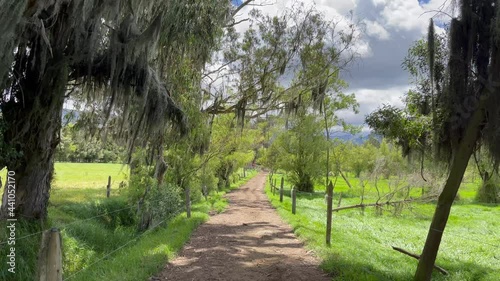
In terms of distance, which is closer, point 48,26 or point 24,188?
point 48,26

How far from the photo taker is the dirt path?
6.54m

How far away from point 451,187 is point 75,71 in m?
6.38

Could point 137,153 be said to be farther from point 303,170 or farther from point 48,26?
point 303,170

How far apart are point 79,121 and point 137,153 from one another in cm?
345

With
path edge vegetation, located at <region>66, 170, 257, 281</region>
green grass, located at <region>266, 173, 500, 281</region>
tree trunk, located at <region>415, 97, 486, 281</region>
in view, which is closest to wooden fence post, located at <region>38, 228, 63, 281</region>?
path edge vegetation, located at <region>66, 170, 257, 281</region>

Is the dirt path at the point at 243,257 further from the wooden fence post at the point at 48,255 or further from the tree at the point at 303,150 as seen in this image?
the tree at the point at 303,150

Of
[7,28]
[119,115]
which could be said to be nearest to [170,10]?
[119,115]

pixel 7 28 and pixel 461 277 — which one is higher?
pixel 7 28

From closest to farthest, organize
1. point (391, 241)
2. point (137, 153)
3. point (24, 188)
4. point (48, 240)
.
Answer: point (48, 240) → point (24, 188) → point (391, 241) → point (137, 153)

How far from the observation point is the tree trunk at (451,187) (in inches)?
202

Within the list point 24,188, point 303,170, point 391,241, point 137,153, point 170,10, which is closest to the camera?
point 24,188

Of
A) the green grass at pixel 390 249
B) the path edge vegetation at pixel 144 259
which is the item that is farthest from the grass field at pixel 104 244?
the green grass at pixel 390 249

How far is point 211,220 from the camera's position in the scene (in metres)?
13.8

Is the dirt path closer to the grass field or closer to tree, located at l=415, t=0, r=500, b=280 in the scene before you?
the grass field
